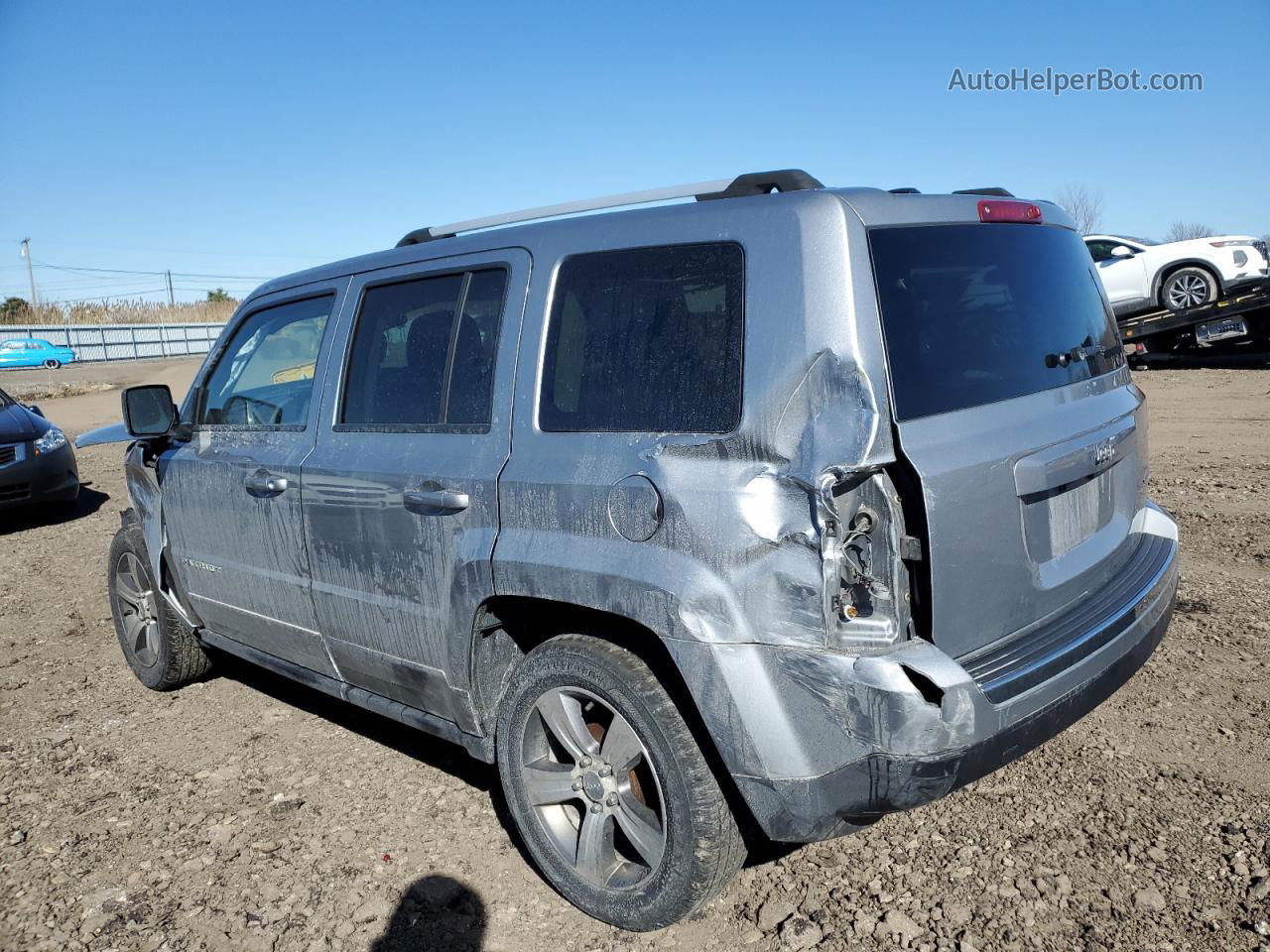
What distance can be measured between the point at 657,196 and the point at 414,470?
3.70 ft

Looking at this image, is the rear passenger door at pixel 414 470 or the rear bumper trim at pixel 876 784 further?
the rear passenger door at pixel 414 470

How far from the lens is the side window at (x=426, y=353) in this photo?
306cm

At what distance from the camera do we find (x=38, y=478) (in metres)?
9.22

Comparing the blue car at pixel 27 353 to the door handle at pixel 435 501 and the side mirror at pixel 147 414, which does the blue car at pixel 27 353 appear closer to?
the side mirror at pixel 147 414

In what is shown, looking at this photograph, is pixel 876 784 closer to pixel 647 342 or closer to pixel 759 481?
pixel 759 481

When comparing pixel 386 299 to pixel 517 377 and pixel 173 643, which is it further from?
pixel 173 643

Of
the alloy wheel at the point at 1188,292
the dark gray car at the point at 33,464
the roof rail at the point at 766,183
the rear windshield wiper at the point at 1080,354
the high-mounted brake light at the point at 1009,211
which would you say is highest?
the roof rail at the point at 766,183

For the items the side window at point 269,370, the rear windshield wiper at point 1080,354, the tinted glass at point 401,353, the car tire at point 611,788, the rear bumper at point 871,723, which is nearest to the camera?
the rear bumper at point 871,723

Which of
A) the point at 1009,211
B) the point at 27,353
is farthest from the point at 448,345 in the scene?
the point at 27,353

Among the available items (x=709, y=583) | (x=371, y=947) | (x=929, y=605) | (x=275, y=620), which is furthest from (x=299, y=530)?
(x=929, y=605)

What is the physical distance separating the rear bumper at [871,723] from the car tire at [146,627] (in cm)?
336

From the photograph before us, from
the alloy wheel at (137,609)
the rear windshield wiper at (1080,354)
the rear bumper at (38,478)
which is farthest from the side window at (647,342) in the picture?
the rear bumper at (38,478)

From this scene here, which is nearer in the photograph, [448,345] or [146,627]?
[448,345]

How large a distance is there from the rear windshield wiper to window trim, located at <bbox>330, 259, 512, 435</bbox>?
1599mm
